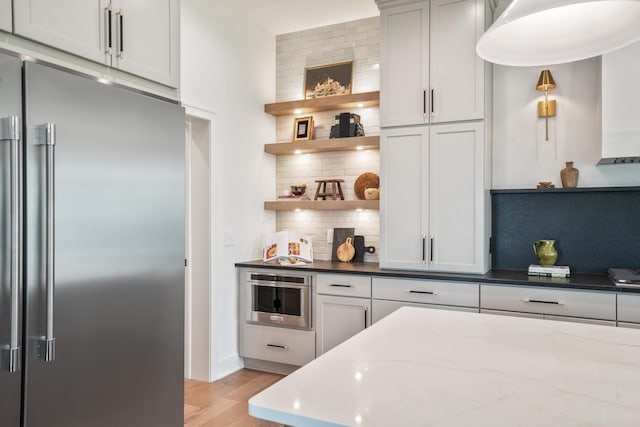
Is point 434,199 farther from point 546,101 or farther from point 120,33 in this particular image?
point 120,33

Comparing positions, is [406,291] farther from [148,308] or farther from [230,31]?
[230,31]

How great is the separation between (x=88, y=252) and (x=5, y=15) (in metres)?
0.85

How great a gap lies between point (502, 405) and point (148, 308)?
1.55 meters

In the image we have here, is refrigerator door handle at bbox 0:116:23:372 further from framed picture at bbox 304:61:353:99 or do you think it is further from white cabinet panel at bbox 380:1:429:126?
framed picture at bbox 304:61:353:99

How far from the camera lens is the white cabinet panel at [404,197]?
3.43 meters

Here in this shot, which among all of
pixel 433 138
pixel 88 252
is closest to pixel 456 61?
pixel 433 138

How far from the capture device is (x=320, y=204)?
417 cm

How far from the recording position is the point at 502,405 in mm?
946

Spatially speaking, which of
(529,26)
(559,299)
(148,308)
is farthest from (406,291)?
(529,26)

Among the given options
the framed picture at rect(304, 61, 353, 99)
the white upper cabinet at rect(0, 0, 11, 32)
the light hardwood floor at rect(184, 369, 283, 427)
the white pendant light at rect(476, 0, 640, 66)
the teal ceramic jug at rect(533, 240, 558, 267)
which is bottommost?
the light hardwood floor at rect(184, 369, 283, 427)

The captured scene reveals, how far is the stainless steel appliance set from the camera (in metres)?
3.72

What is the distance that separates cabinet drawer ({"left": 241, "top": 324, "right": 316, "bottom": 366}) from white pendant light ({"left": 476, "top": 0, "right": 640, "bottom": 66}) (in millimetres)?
2686

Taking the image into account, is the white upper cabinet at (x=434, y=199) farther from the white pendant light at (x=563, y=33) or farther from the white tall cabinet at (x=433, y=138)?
the white pendant light at (x=563, y=33)

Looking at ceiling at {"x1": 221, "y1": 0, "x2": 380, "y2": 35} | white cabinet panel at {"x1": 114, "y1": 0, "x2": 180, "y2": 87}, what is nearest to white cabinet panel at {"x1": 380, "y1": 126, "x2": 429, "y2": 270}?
ceiling at {"x1": 221, "y1": 0, "x2": 380, "y2": 35}
